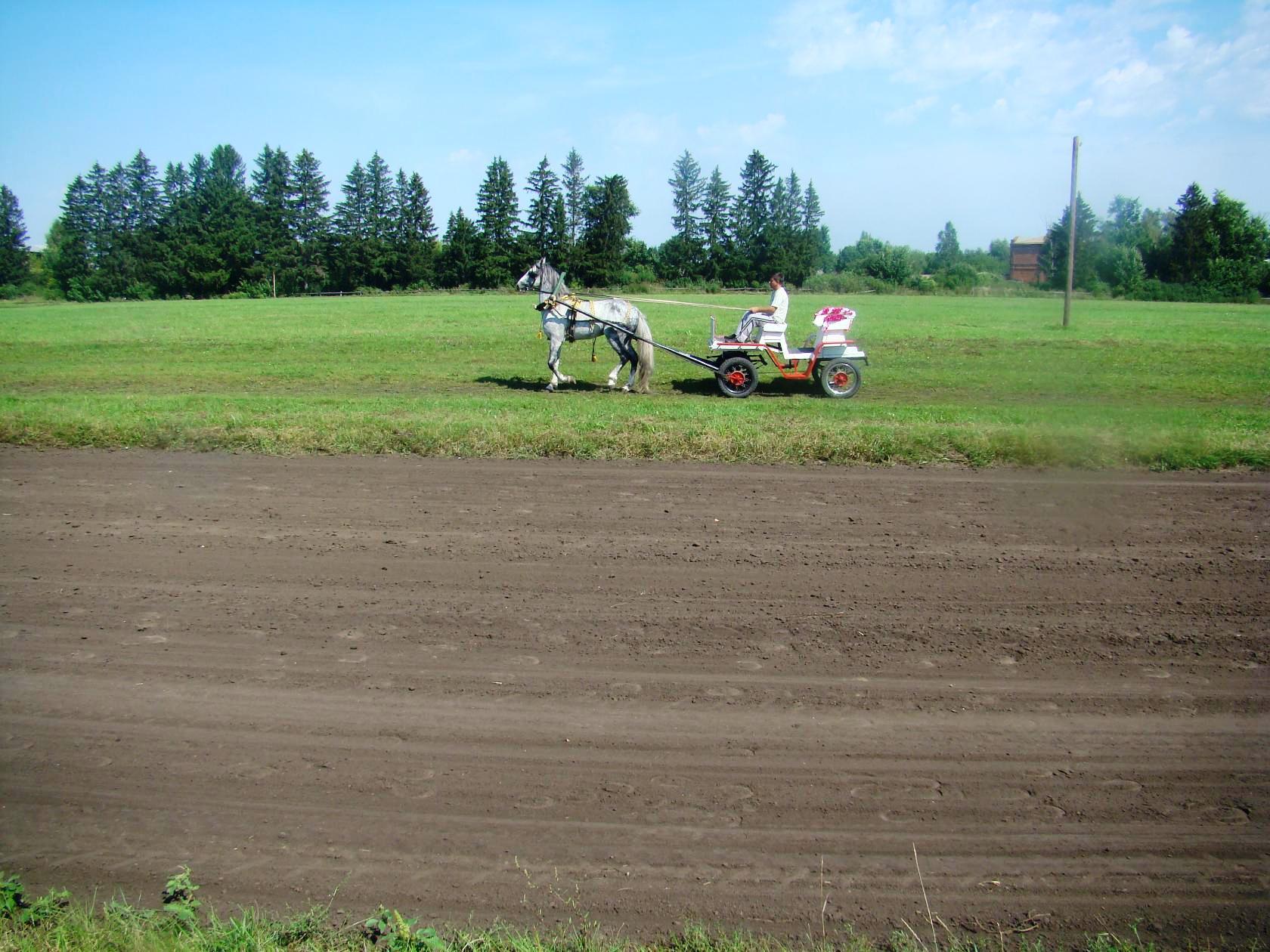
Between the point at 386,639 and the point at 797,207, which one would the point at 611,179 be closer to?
the point at 797,207

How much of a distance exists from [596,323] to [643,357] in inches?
43.7

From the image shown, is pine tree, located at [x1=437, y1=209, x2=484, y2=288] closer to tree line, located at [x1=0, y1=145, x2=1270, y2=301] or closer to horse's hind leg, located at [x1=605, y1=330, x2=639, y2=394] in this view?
tree line, located at [x1=0, y1=145, x2=1270, y2=301]

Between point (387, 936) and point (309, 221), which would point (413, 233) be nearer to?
point (309, 221)

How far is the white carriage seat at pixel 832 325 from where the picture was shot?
57.4 ft

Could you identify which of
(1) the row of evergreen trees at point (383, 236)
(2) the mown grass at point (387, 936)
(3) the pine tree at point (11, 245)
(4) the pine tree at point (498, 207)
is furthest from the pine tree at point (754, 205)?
(2) the mown grass at point (387, 936)

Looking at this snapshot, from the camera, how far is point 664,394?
18391 mm

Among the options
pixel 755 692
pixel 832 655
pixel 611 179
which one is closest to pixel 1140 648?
pixel 832 655

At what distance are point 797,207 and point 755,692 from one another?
92.6 meters

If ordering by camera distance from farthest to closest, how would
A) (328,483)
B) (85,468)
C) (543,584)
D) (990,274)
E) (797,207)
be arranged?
(797,207) < (990,274) < (85,468) < (328,483) < (543,584)

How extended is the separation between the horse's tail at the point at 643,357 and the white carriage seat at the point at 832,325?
311 cm

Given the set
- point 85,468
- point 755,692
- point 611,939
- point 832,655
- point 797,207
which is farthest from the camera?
point 797,207

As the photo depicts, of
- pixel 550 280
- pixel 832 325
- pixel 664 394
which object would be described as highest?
pixel 550 280

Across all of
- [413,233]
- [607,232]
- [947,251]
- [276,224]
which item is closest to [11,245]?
[276,224]

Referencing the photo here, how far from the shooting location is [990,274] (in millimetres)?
21875
